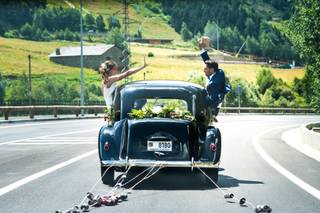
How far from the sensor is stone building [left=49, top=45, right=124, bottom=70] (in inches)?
7047

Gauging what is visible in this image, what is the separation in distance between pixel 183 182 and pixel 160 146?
1.07 metres

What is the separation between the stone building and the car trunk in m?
168

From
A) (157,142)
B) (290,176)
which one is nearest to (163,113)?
(157,142)

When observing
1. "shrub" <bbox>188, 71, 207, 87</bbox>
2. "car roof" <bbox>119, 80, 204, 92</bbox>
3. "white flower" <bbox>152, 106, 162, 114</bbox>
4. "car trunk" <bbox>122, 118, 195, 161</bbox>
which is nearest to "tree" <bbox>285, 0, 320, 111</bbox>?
"car roof" <bbox>119, 80, 204, 92</bbox>

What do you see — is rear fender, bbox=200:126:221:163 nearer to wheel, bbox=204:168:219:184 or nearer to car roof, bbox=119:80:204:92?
wheel, bbox=204:168:219:184

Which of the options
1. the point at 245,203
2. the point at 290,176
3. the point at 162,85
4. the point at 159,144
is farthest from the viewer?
the point at 290,176

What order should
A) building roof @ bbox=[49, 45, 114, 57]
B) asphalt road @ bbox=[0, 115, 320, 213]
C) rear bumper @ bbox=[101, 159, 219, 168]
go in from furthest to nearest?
building roof @ bbox=[49, 45, 114, 57], rear bumper @ bbox=[101, 159, 219, 168], asphalt road @ bbox=[0, 115, 320, 213]

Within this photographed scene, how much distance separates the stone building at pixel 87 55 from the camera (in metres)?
179

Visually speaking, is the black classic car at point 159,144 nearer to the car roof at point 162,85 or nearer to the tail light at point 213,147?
the tail light at point 213,147

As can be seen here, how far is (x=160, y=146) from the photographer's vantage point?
983cm

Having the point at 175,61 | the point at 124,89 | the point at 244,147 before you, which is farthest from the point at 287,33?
the point at 175,61

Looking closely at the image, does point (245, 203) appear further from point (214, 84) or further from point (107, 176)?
point (214, 84)

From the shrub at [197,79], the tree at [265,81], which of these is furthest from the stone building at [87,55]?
the shrub at [197,79]

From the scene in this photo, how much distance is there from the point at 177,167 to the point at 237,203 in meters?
1.69
